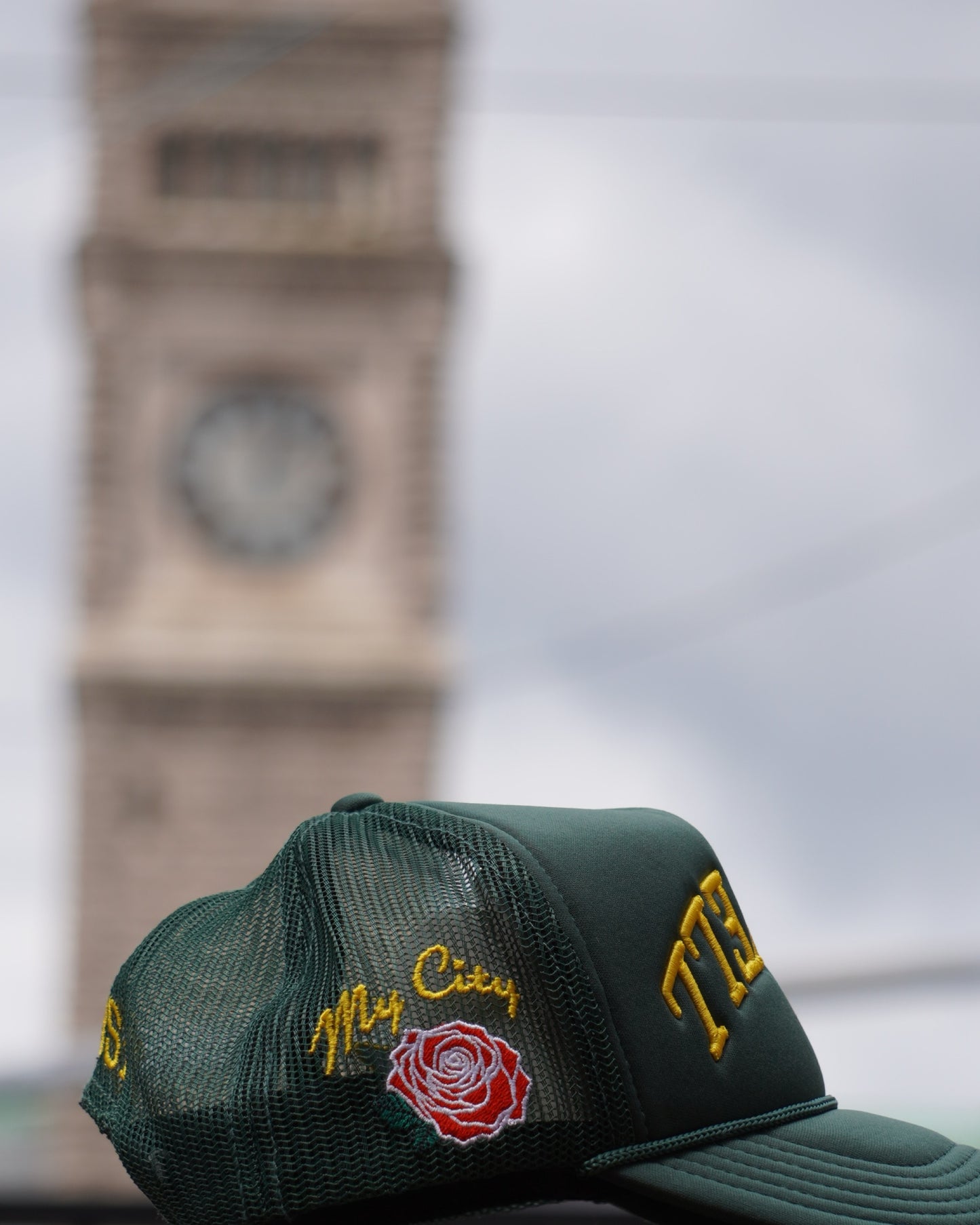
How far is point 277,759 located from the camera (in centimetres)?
1523

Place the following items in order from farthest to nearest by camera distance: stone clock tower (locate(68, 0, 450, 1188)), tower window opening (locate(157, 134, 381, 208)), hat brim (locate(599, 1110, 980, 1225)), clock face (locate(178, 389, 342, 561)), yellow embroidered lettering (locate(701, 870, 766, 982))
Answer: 1. tower window opening (locate(157, 134, 381, 208))
2. clock face (locate(178, 389, 342, 561))
3. stone clock tower (locate(68, 0, 450, 1188))
4. yellow embroidered lettering (locate(701, 870, 766, 982))
5. hat brim (locate(599, 1110, 980, 1225))

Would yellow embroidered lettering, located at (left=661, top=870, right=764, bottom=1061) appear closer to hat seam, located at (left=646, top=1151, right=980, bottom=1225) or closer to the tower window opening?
hat seam, located at (left=646, top=1151, right=980, bottom=1225)

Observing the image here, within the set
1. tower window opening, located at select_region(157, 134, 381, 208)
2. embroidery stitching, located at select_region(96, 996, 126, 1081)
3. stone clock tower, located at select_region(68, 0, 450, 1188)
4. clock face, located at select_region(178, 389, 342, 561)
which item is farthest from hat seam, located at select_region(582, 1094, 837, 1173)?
tower window opening, located at select_region(157, 134, 381, 208)

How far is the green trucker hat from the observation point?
1104 mm

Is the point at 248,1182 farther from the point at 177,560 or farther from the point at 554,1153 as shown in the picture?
the point at 177,560

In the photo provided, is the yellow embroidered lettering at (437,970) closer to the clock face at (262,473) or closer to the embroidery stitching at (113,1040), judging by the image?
the embroidery stitching at (113,1040)

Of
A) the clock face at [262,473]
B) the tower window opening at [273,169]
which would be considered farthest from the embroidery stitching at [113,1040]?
the tower window opening at [273,169]

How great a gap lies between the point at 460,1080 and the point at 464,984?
0.05 meters

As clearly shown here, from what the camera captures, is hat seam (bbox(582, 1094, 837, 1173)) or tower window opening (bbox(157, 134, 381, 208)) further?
tower window opening (bbox(157, 134, 381, 208))

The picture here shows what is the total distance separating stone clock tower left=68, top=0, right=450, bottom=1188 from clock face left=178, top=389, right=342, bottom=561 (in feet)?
0.06

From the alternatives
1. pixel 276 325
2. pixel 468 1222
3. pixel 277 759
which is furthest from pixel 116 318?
pixel 468 1222

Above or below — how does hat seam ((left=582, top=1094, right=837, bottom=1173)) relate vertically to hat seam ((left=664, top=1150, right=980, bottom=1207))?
above

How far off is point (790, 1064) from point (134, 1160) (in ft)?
1.27

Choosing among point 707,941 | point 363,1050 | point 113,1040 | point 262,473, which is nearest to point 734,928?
point 707,941
